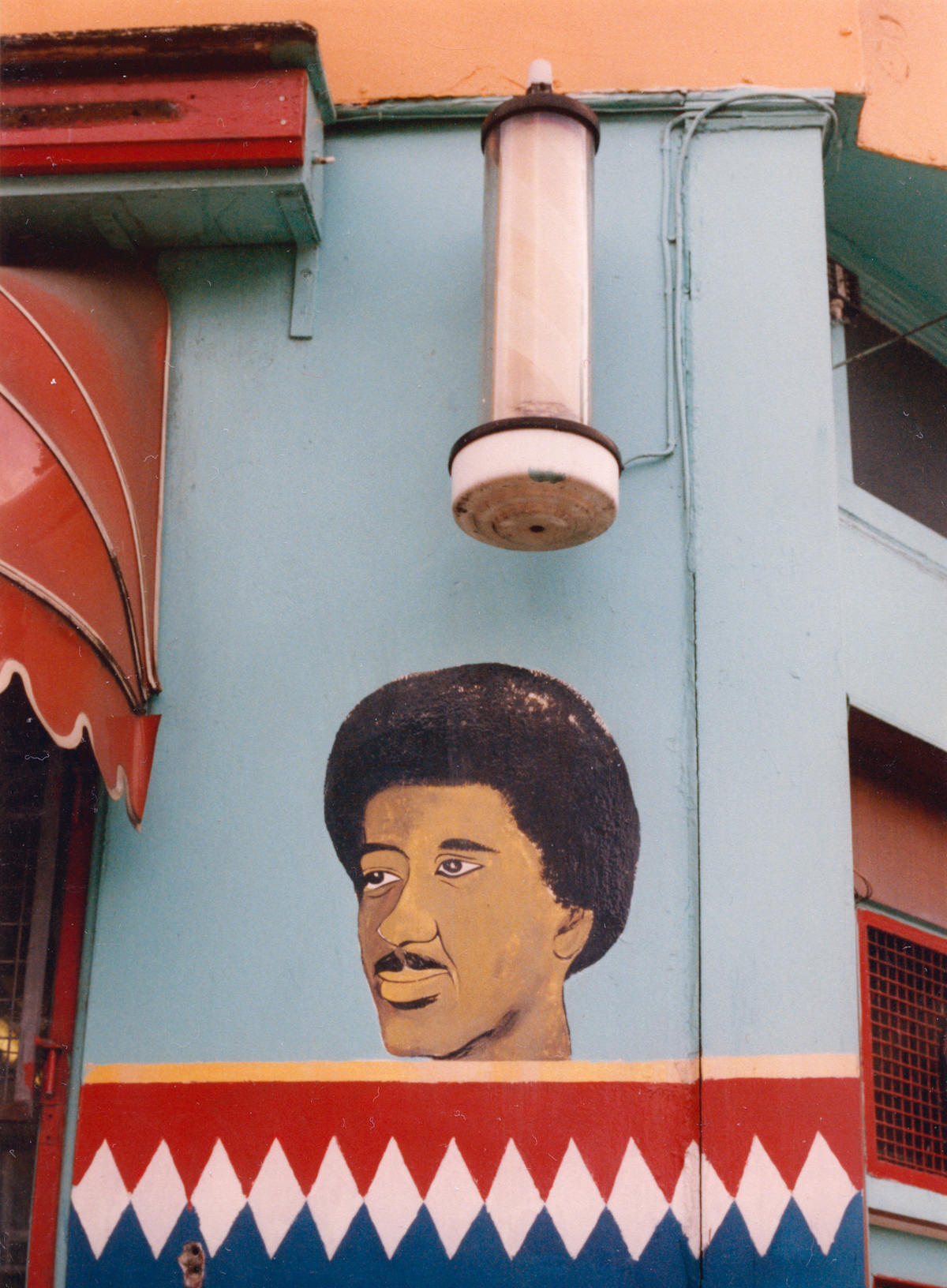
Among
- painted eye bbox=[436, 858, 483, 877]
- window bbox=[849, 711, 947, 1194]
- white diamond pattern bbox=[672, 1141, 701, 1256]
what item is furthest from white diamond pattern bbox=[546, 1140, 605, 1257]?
A: window bbox=[849, 711, 947, 1194]

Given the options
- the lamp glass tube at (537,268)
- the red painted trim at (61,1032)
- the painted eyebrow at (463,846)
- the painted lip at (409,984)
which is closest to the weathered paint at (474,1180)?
the red painted trim at (61,1032)

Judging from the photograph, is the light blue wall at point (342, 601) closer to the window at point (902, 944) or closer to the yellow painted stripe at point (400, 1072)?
the yellow painted stripe at point (400, 1072)

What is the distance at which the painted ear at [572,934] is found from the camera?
13.1 ft

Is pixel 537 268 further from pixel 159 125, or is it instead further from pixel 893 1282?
pixel 893 1282

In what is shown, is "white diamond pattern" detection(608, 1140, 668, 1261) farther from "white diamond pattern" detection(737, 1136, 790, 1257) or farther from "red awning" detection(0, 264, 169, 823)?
"red awning" detection(0, 264, 169, 823)

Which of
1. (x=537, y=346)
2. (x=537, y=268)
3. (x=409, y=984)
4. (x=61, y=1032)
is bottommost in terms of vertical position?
(x=61, y=1032)

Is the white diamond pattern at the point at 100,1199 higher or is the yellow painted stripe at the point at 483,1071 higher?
the yellow painted stripe at the point at 483,1071

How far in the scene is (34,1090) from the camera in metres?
4.05

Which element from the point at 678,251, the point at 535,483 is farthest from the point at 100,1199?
the point at 678,251

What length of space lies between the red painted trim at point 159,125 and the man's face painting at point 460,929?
7.62 feet

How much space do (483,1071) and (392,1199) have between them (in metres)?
0.45

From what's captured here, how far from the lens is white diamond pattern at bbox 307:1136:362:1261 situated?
3.80 meters

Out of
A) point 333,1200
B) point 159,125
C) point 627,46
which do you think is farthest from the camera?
point 627,46

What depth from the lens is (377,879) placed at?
13.6 ft
